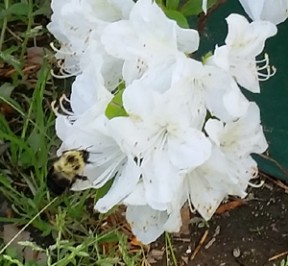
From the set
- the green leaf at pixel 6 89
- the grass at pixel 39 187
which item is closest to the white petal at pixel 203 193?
the grass at pixel 39 187

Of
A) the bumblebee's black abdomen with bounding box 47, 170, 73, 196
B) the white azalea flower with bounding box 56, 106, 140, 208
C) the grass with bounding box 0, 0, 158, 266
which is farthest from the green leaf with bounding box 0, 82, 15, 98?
the white azalea flower with bounding box 56, 106, 140, 208

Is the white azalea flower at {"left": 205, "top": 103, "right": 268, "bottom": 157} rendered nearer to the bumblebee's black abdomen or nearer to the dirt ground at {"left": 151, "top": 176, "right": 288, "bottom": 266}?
the bumblebee's black abdomen

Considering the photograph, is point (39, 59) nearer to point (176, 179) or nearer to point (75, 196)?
point (75, 196)

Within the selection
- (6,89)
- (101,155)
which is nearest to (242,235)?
(6,89)

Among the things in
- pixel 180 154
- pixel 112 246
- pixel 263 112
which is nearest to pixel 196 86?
pixel 180 154

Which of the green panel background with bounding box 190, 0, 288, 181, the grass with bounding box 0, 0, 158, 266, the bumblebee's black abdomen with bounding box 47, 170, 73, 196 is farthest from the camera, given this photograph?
the grass with bounding box 0, 0, 158, 266

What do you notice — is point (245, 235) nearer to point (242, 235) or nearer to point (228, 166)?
point (242, 235)

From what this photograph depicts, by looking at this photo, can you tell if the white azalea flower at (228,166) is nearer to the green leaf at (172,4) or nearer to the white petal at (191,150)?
the white petal at (191,150)
